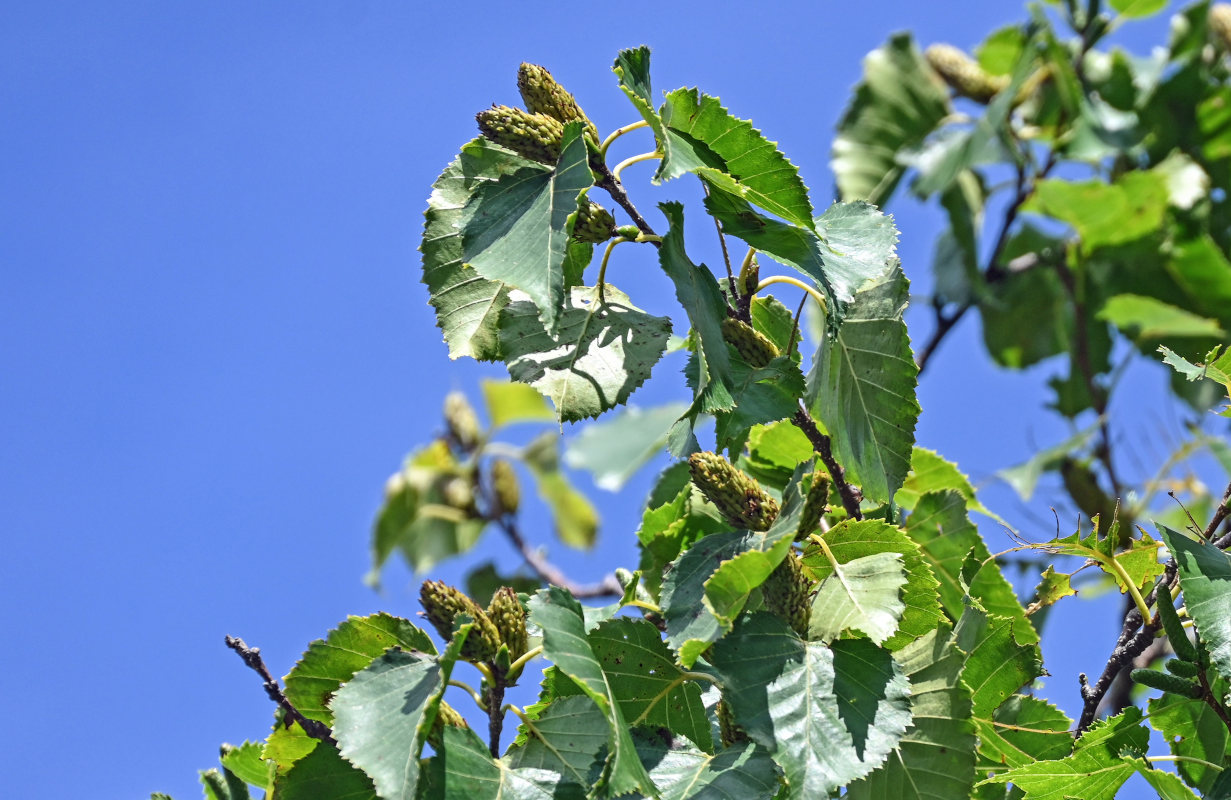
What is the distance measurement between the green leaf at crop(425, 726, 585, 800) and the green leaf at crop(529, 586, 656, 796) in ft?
0.26

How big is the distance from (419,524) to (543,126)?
9.19ft

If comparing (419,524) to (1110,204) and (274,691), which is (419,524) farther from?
(274,691)

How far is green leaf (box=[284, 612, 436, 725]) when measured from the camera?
136 cm

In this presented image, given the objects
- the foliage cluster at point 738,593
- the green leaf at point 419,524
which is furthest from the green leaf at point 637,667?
the green leaf at point 419,524

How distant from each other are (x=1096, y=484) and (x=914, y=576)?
6.22 feet

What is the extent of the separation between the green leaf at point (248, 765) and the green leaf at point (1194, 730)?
1.11m

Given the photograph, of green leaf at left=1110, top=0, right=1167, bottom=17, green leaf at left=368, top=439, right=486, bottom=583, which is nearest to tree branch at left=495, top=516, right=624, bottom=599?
green leaf at left=368, top=439, right=486, bottom=583

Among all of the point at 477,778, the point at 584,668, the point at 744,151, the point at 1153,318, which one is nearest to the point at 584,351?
the point at 744,151

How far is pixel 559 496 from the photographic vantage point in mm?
4344

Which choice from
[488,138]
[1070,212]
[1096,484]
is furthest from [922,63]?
[488,138]

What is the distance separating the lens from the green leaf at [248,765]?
148 cm

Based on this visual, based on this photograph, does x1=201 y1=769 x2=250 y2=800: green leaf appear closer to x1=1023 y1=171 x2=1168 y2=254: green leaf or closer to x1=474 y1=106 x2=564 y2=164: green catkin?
x1=474 y1=106 x2=564 y2=164: green catkin

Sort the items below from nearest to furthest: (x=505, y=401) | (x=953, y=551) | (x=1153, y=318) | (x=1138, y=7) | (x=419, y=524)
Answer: (x=953, y=551)
(x=1153, y=318)
(x=1138, y=7)
(x=419, y=524)
(x=505, y=401)

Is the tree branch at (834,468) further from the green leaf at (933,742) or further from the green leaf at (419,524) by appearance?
the green leaf at (419,524)
